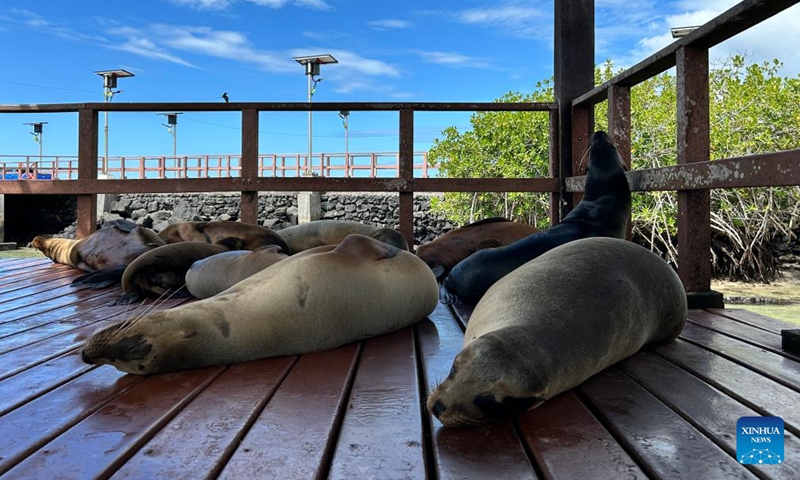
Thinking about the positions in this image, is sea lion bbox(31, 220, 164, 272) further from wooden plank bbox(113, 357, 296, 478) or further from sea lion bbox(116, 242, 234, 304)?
wooden plank bbox(113, 357, 296, 478)

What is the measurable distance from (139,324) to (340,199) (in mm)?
22449

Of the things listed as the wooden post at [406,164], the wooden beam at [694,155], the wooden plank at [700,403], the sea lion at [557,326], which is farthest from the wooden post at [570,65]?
the wooden plank at [700,403]

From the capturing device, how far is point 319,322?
2.27m

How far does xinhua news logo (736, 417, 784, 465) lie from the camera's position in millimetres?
1346

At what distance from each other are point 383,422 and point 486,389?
0.26 m

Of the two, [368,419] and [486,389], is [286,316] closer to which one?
[368,419]

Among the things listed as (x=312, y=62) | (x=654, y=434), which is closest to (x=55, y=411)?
(x=654, y=434)

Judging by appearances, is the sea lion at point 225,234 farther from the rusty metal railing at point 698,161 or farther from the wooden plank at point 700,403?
the wooden plank at point 700,403

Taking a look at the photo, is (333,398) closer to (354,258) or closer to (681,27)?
(354,258)

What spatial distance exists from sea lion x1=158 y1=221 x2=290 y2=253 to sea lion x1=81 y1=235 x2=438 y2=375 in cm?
197

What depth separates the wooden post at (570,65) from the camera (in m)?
5.21

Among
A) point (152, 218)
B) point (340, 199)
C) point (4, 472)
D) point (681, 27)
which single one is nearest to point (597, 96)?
point (4, 472)

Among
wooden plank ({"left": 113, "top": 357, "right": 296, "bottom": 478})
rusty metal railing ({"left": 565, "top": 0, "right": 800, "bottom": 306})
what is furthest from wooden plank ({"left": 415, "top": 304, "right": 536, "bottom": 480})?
rusty metal railing ({"left": 565, "top": 0, "right": 800, "bottom": 306})

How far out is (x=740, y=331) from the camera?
2639 mm
